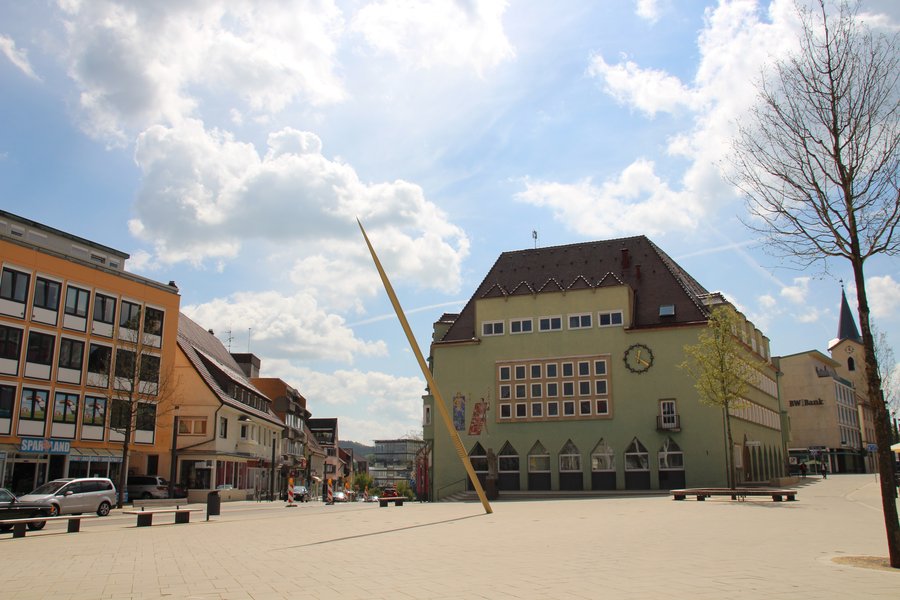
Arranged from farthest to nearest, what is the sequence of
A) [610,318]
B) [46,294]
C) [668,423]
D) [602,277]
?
[602,277], [610,318], [668,423], [46,294]

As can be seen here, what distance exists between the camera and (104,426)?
46.1 m

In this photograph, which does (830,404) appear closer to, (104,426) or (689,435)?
(689,435)

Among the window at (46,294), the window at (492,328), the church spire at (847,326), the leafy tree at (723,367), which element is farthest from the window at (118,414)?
the church spire at (847,326)

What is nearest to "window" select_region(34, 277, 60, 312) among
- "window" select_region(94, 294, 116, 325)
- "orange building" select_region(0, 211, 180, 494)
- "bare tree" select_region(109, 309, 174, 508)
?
"orange building" select_region(0, 211, 180, 494)

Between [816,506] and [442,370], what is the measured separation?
33.0m

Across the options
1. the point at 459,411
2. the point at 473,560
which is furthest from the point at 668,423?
the point at 473,560

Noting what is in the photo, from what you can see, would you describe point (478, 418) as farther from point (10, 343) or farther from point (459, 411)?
point (10, 343)

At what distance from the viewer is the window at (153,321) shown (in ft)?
166

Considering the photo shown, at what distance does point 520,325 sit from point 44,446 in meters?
31.1

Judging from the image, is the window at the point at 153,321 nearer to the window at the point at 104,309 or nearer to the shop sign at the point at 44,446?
the window at the point at 104,309

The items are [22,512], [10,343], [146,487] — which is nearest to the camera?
[22,512]

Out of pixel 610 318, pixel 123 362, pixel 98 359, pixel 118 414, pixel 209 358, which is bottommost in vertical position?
pixel 118 414

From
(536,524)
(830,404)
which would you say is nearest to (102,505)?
(536,524)

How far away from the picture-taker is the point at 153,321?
51031 millimetres
